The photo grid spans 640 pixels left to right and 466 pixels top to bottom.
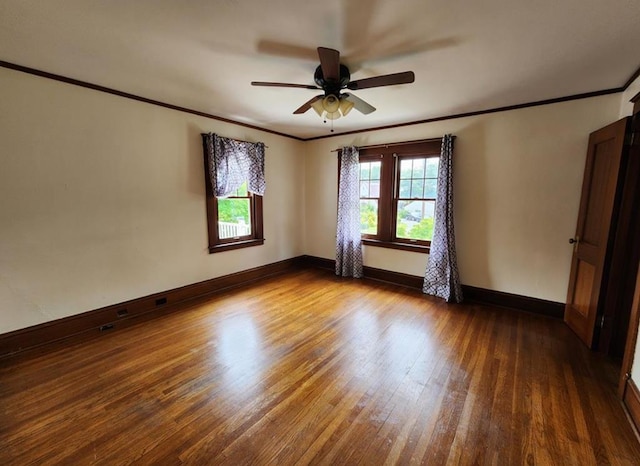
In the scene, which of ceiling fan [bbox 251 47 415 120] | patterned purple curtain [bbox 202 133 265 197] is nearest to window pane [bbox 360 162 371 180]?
patterned purple curtain [bbox 202 133 265 197]

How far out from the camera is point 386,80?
2.05 metres

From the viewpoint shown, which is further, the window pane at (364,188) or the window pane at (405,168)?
the window pane at (364,188)

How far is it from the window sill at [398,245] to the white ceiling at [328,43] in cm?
201

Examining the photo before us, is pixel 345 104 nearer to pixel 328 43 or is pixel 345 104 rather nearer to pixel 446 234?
pixel 328 43

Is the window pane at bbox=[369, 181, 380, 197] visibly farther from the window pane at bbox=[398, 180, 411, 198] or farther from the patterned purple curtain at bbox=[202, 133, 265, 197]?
the patterned purple curtain at bbox=[202, 133, 265, 197]

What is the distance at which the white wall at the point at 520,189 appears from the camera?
3018mm

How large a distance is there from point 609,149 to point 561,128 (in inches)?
24.8

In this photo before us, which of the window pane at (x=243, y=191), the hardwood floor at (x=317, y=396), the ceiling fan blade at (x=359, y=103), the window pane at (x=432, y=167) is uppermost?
the ceiling fan blade at (x=359, y=103)

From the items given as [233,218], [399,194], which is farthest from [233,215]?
[399,194]

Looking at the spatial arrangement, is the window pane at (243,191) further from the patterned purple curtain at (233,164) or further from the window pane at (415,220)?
the window pane at (415,220)

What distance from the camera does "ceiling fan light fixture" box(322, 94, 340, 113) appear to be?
2336 mm

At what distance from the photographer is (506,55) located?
214cm

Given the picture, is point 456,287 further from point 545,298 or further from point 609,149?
point 609,149

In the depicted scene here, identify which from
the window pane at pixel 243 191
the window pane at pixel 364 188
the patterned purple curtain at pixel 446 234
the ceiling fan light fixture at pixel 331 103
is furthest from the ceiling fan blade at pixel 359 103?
the window pane at pixel 243 191
